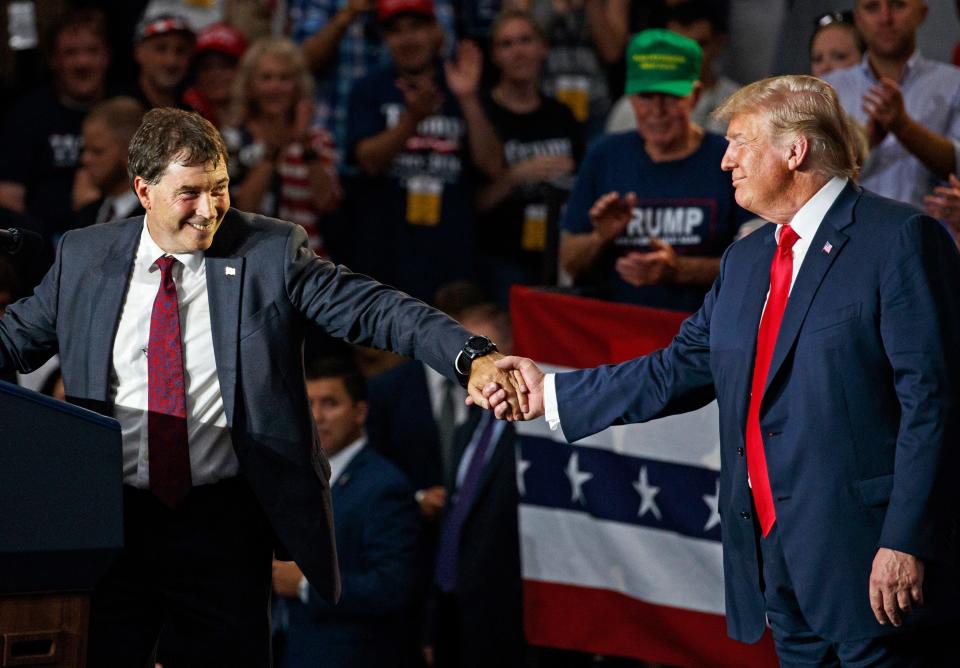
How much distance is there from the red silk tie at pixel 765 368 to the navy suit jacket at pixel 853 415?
22mm

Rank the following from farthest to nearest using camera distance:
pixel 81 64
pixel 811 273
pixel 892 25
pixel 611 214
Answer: pixel 81 64 < pixel 892 25 < pixel 611 214 < pixel 811 273

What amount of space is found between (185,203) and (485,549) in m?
2.39

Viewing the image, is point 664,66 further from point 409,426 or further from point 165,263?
point 165,263

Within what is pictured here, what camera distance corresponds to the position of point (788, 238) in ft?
11.6

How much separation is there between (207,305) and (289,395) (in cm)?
31

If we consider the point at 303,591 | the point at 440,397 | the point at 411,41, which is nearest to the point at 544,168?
the point at 411,41

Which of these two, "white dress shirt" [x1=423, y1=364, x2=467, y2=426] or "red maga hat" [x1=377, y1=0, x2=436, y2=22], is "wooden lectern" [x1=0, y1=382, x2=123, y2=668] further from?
"red maga hat" [x1=377, y1=0, x2=436, y2=22]

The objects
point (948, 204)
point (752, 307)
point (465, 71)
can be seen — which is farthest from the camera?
point (465, 71)

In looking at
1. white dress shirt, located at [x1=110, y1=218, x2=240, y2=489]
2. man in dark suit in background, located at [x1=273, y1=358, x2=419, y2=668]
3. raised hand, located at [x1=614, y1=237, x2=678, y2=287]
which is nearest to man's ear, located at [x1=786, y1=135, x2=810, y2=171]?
white dress shirt, located at [x1=110, y1=218, x2=240, y2=489]

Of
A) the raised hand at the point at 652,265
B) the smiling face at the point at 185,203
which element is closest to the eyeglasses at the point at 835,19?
the raised hand at the point at 652,265

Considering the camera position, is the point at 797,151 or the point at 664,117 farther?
the point at 664,117

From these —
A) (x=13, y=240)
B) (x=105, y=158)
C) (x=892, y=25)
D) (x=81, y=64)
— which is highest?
(x=892, y=25)

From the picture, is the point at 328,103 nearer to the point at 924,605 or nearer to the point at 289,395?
the point at 289,395

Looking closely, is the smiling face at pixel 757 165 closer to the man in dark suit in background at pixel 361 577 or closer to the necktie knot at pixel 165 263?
the necktie knot at pixel 165 263
